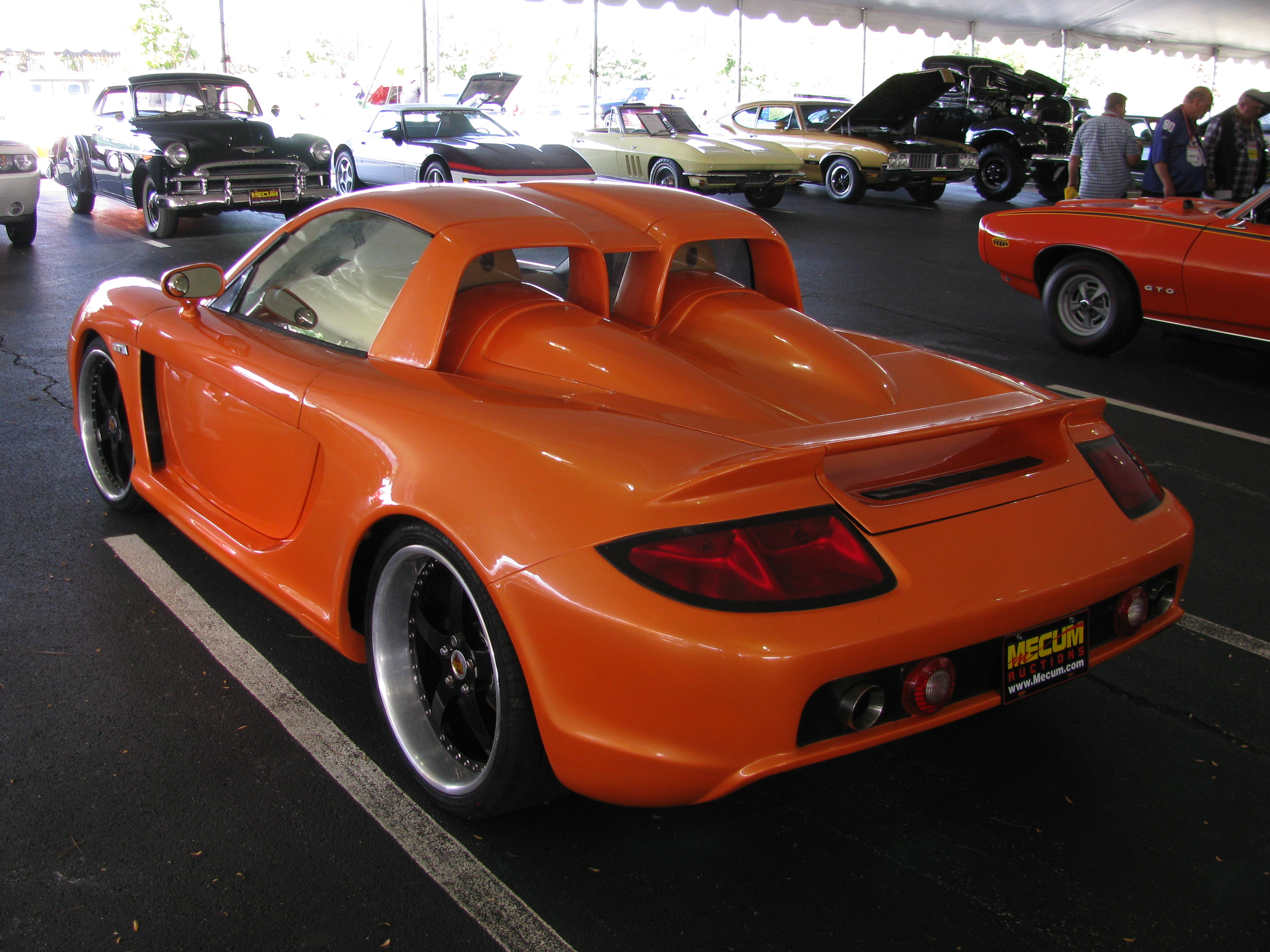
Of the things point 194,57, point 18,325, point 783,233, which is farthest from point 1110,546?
point 194,57

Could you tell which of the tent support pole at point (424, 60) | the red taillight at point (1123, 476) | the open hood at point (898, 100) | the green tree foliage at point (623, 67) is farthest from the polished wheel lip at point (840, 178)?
the green tree foliage at point (623, 67)

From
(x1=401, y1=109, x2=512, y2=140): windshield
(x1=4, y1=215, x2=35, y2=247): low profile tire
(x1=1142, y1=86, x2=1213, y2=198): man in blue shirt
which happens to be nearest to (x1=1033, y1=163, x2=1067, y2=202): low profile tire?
(x1=1142, y1=86, x2=1213, y2=198): man in blue shirt

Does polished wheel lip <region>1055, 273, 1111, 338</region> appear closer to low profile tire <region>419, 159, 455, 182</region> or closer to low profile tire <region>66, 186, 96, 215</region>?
low profile tire <region>419, 159, 455, 182</region>

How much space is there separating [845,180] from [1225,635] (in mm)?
13732

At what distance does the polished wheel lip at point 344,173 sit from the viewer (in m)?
13.9

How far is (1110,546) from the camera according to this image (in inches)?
83.1

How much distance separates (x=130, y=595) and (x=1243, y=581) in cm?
370

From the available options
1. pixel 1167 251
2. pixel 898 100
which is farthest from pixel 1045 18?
pixel 1167 251

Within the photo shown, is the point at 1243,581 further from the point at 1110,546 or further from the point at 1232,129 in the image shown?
the point at 1232,129

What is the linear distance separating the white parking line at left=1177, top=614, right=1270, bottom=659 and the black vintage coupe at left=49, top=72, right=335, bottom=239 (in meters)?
10.2

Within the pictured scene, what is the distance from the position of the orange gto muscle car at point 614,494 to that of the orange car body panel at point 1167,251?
3.78 metres

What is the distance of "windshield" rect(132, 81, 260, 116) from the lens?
11289 millimetres

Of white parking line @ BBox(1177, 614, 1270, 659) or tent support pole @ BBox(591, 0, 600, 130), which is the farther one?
tent support pole @ BBox(591, 0, 600, 130)

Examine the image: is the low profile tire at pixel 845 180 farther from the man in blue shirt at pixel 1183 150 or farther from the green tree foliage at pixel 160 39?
the green tree foliage at pixel 160 39
